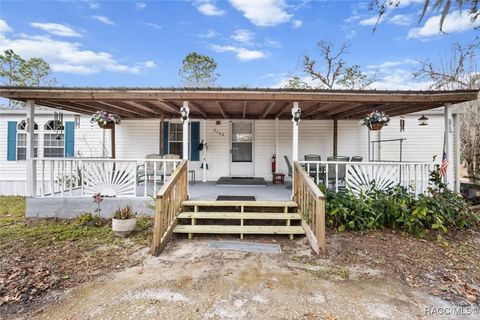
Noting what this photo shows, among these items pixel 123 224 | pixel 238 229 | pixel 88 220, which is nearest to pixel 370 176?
pixel 238 229

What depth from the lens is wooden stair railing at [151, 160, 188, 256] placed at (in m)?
3.58

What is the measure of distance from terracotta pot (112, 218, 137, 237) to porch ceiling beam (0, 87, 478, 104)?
219 centimetres

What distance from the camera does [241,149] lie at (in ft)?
27.2

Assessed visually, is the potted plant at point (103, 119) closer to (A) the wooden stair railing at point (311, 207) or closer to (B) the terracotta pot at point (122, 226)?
(B) the terracotta pot at point (122, 226)

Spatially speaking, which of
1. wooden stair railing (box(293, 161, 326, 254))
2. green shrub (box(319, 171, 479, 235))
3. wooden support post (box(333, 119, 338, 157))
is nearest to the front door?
wooden support post (box(333, 119, 338, 157))

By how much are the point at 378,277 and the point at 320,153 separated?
5.58 m

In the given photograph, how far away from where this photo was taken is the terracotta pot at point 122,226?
423 centimetres

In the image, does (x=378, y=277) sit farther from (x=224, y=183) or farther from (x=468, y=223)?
(x=224, y=183)

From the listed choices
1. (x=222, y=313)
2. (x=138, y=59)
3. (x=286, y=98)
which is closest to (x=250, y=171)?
(x=286, y=98)

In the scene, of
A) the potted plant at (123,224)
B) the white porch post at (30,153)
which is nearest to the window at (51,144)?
the white porch post at (30,153)

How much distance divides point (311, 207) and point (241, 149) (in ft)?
14.6

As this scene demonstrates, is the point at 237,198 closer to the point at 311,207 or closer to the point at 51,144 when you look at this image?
the point at 311,207

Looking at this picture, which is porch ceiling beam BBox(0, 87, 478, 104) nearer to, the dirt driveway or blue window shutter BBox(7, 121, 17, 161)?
the dirt driveway

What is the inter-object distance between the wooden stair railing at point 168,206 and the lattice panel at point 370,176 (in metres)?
3.21
